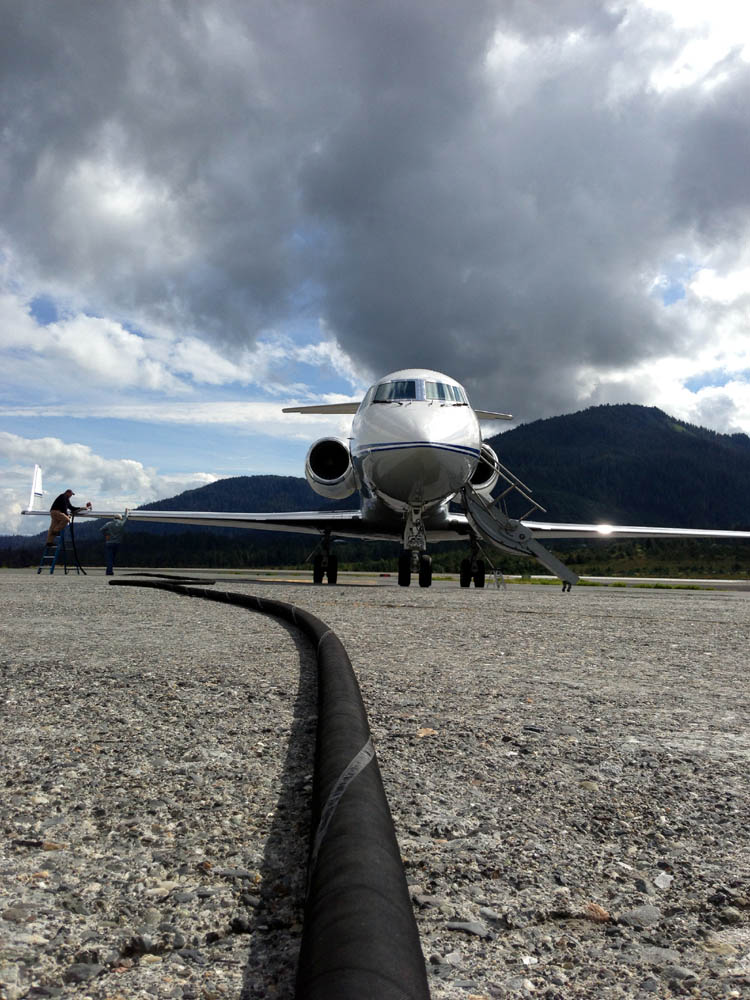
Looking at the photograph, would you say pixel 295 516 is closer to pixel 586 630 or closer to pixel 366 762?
pixel 586 630

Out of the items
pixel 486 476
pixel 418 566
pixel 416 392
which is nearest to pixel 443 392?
pixel 416 392

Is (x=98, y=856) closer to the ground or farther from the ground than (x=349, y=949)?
closer to the ground

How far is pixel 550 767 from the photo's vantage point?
198 centimetres

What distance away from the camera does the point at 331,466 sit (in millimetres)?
17328

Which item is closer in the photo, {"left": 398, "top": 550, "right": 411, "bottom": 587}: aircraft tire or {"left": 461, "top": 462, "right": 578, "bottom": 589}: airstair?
{"left": 398, "top": 550, "right": 411, "bottom": 587}: aircraft tire

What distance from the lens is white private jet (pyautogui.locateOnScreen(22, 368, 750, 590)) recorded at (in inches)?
488

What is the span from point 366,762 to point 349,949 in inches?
28.6

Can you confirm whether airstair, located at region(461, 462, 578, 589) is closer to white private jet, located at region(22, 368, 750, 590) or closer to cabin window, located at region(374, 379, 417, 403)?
white private jet, located at region(22, 368, 750, 590)

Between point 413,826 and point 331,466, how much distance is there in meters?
15.9

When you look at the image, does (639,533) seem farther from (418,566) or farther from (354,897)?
(354,897)

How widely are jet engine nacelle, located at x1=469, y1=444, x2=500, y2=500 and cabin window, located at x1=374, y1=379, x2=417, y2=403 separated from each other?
334cm

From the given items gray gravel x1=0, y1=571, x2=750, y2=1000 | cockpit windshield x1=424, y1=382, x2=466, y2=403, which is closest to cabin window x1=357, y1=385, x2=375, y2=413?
cockpit windshield x1=424, y1=382, x2=466, y2=403

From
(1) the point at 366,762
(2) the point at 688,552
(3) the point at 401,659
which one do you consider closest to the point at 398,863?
(1) the point at 366,762

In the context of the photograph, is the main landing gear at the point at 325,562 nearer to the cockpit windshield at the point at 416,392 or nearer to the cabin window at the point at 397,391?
the cockpit windshield at the point at 416,392
